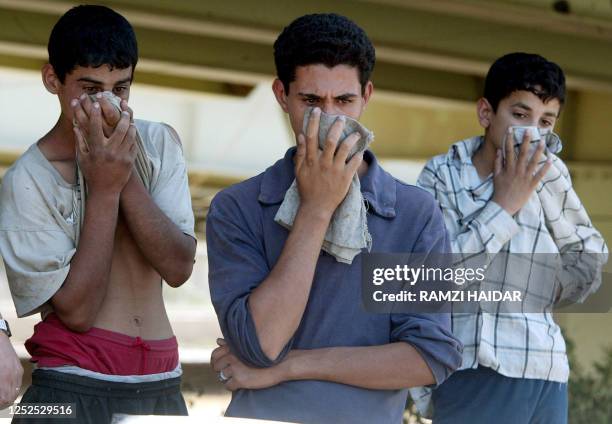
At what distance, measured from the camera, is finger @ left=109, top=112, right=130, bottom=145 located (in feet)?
10.5

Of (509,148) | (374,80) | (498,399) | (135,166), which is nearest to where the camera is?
(135,166)

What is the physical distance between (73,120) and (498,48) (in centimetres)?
463

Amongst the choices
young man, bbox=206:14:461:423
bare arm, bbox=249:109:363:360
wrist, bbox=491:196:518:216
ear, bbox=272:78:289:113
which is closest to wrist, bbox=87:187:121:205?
young man, bbox=206:14:461:423

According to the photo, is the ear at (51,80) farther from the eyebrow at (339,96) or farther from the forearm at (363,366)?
the forearm at (363,366)

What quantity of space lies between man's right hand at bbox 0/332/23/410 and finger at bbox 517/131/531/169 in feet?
5.69

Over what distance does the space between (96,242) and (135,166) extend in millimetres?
321

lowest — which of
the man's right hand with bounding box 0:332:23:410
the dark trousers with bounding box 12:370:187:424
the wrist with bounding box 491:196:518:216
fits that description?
the dark trousers with bounding box 12:370:187:424

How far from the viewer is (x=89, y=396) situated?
3277 mm

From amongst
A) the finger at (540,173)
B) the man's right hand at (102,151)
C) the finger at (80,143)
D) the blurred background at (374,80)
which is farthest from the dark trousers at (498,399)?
the blurred background at (374,80)

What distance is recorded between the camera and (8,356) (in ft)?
9.89

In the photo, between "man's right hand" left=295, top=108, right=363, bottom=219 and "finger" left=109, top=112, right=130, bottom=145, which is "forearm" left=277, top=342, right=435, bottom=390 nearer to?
"man's right hand" left=295, top=108, right=363, bottom=219

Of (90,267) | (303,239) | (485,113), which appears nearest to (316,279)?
(303,239)

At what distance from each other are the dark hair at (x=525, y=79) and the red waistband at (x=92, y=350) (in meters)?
1.52

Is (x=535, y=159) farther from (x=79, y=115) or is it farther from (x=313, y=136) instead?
(x=79, y=115)
